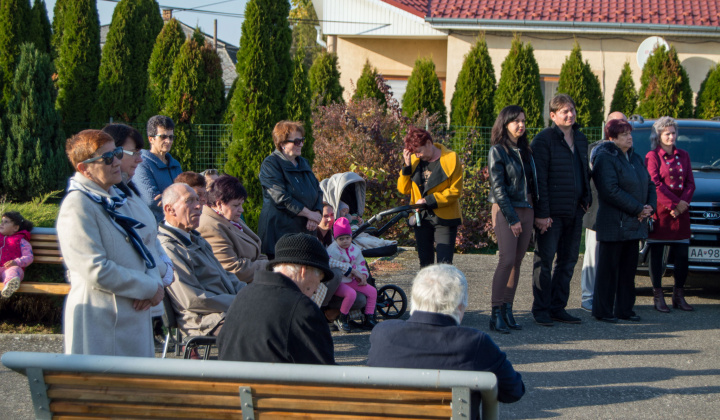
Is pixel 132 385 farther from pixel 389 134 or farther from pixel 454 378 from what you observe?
pixel 389 134

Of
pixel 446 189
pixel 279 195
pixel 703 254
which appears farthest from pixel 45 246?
pixel 703 254

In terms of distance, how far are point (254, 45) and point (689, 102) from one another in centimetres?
1011

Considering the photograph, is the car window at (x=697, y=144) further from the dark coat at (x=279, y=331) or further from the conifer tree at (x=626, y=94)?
the dark coat at (x=279, y=331)

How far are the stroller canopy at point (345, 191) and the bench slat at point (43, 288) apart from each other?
9.09 feet

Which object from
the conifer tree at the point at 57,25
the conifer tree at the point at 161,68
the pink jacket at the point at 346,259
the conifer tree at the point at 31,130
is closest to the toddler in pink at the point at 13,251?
the pink jacket at the point at 346,259

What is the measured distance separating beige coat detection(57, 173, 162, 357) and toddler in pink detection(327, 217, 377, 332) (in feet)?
9.76

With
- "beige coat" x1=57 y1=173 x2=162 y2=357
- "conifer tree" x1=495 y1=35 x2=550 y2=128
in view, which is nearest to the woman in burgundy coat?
"beige coat" x1=57 y1=173 x2=162 y2=357

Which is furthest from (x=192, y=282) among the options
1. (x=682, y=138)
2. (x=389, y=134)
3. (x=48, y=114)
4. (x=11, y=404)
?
(x=48, y=114)

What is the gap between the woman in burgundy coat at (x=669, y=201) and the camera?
26.9ft

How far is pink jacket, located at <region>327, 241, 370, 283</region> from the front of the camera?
272 inches

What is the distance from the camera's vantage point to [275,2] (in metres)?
12.1

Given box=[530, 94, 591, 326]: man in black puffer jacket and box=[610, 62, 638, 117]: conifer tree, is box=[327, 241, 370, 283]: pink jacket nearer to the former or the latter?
box=[530, 94, 591, 326]: man in black puffer jacket

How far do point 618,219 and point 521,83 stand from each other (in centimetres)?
834

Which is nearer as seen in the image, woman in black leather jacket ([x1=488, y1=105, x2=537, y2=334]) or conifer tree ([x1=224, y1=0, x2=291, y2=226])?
woman in black leather jacket ([x1=488, y1=105, x2=537, y2=334])
